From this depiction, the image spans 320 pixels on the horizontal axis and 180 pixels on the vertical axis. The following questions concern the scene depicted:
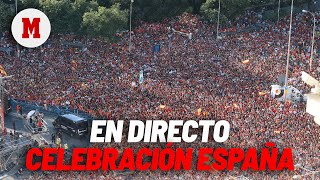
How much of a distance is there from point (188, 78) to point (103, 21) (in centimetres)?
1156

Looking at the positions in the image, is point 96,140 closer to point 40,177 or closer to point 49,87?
point 40,177

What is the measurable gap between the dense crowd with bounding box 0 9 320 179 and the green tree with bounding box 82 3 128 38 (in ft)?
4.68

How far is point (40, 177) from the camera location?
41.3m

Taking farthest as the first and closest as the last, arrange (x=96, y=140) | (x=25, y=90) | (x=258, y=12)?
(x=258, y=12)
(x=25, y=90)
(x=96, y=140)

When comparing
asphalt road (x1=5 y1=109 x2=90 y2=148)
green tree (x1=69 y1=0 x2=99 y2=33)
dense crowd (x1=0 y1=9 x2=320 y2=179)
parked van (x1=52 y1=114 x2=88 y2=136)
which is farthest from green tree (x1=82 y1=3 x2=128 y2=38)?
parked van (x1=52 y1=114 x2=88 y2=136)

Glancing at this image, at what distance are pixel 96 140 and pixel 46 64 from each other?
731 inches

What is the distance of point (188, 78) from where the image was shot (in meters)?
57.7

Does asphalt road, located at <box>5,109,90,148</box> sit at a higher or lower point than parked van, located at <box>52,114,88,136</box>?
lower

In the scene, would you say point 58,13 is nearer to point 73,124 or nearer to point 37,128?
point 37,128

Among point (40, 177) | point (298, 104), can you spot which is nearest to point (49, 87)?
point (40, 177)

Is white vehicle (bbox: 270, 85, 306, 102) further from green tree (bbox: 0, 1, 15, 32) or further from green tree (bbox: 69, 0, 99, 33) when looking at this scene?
green tree (bbox: 0, 1, 15, 32)

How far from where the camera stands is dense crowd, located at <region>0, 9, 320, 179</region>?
148 feet

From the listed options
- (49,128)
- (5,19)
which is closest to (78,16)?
(5,19)

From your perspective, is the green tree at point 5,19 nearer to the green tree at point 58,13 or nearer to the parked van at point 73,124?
the green tree at point 58,13
